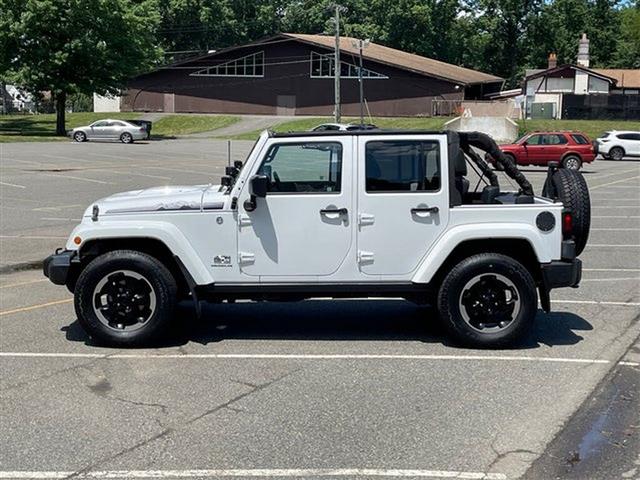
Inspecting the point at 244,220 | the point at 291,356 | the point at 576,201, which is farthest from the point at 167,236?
the point at 576,201

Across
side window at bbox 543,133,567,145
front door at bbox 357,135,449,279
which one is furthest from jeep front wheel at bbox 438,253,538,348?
side window at bbox 543,133,567,145

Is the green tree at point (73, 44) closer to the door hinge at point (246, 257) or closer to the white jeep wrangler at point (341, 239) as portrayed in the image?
the white jeep wrangler at point (341, 239)

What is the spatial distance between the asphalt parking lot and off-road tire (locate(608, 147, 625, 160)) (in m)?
33.4

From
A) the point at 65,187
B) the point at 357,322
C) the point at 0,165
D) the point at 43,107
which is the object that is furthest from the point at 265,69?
the point at 357,322

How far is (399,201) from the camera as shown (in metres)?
6.89

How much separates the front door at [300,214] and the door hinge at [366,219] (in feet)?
0.26

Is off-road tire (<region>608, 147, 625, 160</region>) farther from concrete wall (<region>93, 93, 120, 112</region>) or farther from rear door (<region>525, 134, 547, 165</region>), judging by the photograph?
concrete wall (<region>93, 93, 120, 112</region>)

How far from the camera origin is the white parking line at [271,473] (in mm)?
4438

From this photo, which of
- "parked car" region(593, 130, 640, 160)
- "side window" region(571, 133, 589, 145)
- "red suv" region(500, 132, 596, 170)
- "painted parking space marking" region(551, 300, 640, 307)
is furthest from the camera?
"parked car" region(593, 130, 640, 160)

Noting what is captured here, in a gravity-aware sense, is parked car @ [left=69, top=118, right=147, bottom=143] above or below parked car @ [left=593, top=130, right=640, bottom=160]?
above

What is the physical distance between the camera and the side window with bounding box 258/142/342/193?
6.93 metres

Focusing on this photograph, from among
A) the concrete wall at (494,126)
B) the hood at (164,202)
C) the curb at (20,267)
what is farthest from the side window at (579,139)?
the hood at (164,202)

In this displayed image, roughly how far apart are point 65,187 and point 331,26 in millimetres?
73258

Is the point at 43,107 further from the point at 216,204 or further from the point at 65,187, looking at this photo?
the point at 216,204
